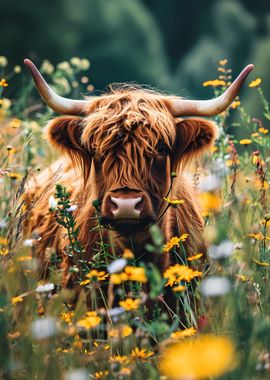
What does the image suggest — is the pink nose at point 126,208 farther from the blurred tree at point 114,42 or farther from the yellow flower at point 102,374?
the blurred tree at point 114,42

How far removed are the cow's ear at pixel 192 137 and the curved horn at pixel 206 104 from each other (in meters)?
0.06

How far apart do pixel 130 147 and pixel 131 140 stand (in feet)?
0.20

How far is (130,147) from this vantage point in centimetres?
438

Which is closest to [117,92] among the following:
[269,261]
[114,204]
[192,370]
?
[114,204]

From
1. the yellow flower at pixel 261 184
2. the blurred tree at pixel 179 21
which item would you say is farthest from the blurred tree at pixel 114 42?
the yellow flower at pixel 261 184

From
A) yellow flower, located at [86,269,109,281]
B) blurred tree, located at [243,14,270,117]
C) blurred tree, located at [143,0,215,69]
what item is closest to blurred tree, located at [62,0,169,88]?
blurred tree, located at [243,14,270,117]

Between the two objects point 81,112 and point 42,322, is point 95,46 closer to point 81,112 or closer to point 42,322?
point 81,112

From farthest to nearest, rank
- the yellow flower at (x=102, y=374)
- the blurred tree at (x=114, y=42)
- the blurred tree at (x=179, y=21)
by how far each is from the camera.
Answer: the blurred tree at (x=179, y=21), the blurred tree at (x=114, y=42), the yellow flower at (x=102, y=374)

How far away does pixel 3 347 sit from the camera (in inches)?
103

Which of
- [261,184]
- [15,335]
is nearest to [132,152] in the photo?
[261,184]

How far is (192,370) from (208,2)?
4892 cm

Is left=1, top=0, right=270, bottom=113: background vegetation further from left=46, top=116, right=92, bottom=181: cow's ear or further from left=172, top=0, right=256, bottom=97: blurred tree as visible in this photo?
left=46, top=116, right=92, bottom=181: cow's ear

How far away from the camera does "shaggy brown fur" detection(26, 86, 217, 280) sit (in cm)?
435

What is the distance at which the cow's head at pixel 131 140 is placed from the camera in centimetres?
399
